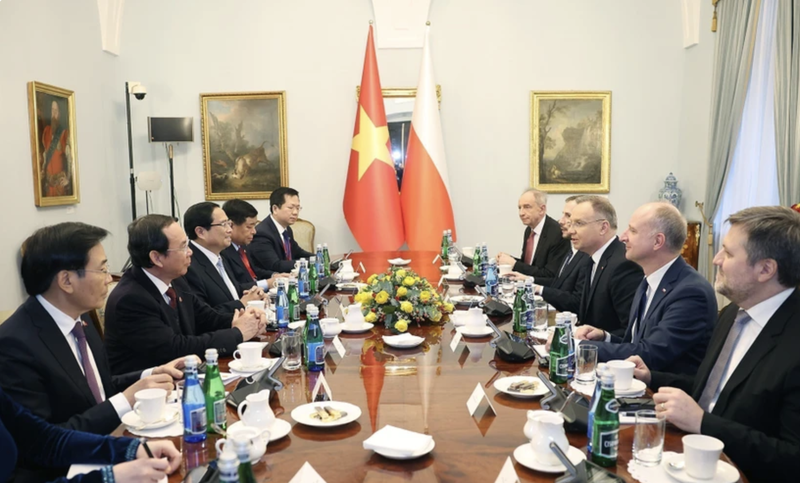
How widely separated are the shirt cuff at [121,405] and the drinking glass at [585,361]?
148 cm

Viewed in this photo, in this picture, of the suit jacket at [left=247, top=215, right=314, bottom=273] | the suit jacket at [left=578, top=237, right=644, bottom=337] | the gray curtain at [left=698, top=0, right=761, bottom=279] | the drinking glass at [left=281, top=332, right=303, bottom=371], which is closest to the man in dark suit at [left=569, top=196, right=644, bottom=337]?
the suit jacket at [left=578, top=237, right=644, bottom=337]

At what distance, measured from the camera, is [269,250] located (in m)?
5.82

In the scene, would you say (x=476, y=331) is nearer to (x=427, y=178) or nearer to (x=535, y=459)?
(x=535, y=459)

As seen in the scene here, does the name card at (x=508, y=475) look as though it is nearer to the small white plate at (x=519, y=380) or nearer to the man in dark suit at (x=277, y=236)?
the small white plate at (x=519, y=380)

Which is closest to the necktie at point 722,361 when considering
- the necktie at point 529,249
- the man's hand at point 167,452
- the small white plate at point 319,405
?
the small white plate at point 319,405

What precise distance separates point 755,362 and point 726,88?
540 cm

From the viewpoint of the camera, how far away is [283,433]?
5.78 feet

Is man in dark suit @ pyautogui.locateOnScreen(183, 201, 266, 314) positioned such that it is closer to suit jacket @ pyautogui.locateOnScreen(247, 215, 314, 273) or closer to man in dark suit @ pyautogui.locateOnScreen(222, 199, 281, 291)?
man in dark suit @ pyautogui.locateOnScreen(222, 199, 281, 291)

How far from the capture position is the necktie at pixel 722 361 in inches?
83.7

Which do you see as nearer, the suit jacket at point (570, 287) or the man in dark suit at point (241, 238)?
the suit jacket at point (570, 287)

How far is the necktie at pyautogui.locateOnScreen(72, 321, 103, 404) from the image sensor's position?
2.25 meters

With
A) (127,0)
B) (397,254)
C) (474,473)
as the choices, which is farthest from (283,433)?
(127,0)

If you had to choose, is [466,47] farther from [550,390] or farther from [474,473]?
[474,473]

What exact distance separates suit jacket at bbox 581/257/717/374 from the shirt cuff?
172 cm
